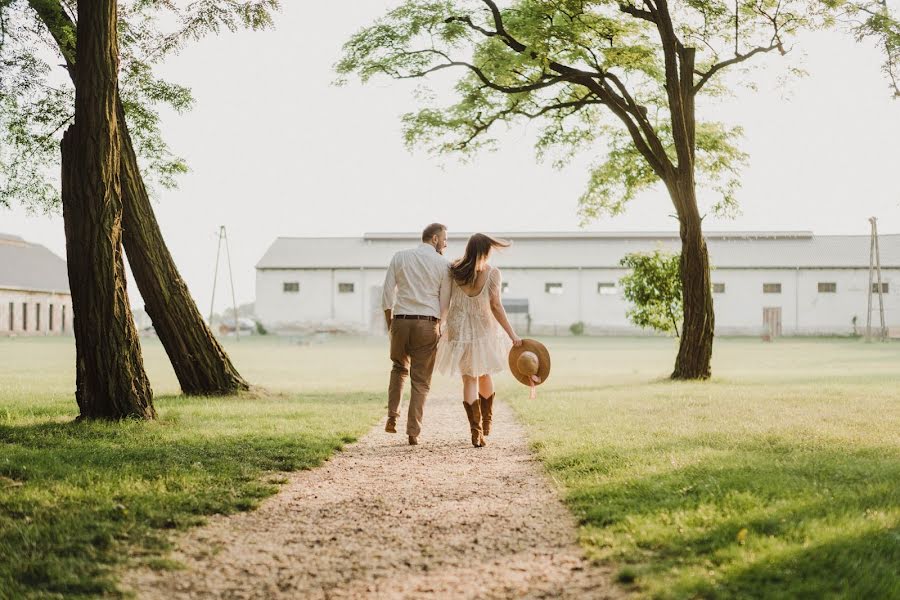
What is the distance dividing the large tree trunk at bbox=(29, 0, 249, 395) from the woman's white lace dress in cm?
494

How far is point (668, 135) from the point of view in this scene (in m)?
16.5

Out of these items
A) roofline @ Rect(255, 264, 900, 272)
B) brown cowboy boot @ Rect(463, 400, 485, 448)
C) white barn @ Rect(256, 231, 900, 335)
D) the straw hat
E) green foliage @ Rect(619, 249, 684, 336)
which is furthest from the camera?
roofline @ Rect(255, 264, 900, 272)

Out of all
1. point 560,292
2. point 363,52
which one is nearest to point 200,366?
point 363,52

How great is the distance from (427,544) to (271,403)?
6.88 m

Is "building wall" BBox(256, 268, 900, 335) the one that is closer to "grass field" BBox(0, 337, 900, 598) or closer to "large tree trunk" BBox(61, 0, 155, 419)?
"grass field" BBox(0, 337, 900, 598)

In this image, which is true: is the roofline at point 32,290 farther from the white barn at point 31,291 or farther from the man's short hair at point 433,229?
the man's short hair at point 433,229

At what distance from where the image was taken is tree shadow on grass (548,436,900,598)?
330 centimetres

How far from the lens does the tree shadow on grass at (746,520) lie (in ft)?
10.8

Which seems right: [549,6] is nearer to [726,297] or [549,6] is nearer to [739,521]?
[739,521]

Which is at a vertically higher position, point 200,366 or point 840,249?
point 840,249

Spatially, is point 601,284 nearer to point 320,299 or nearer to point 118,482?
point 320,299

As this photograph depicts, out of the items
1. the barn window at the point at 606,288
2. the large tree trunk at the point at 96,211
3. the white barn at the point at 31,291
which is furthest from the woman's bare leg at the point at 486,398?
the white barn at the point at 31,291

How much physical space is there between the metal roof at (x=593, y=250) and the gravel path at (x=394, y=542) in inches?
1762

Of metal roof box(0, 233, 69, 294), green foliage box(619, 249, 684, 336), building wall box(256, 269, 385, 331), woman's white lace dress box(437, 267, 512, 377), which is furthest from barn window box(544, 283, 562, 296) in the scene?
woman's white lace dress box(437, 267, 512, 377)
